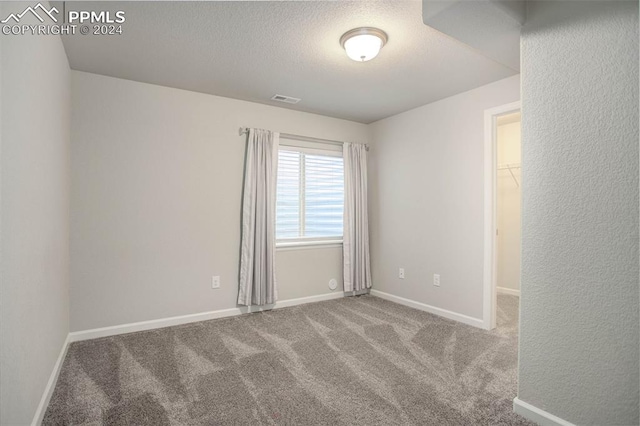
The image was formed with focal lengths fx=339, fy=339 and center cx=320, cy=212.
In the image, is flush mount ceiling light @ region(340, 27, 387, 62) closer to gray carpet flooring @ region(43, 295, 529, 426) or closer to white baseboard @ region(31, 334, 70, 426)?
gray carpet flooring @ region(43, 295, 529, 426)

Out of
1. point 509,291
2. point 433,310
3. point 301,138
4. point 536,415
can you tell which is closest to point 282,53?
point 301,138

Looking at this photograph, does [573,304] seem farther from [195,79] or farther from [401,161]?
[195,79]

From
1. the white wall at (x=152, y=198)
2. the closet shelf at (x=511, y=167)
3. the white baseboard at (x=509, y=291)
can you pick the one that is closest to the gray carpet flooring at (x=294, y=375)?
the white wall at (x=152, y=198)

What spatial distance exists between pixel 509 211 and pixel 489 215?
1850mm

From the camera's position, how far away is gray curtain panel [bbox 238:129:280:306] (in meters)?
3.61

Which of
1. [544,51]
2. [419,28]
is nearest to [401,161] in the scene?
[419,28]

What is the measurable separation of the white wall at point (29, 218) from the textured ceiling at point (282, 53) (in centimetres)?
49

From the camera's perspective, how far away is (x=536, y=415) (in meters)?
1.78

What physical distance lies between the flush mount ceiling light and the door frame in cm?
150

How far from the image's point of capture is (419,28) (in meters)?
2.22

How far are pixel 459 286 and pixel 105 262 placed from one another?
133 inches

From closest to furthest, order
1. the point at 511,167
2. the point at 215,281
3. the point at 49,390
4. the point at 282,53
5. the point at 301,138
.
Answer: the point at 49,390 < the point at 282,53 < the point at 215,281 < the point at 301,138 < the point at 511,167

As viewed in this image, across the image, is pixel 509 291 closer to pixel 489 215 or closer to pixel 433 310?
pixel 433 310

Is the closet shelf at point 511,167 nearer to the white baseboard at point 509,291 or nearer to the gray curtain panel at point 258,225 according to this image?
the white baseboard at point 509,291
